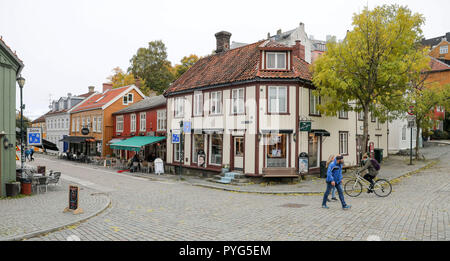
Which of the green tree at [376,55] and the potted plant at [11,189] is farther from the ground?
the green tree at [376,55]

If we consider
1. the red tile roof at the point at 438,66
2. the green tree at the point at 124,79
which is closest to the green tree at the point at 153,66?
the green tree at the point at 124,79

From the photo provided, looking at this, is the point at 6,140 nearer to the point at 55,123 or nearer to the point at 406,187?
the point at 406,187

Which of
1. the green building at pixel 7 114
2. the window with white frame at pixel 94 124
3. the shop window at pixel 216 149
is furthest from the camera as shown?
the window with white frame at pixel 94 124

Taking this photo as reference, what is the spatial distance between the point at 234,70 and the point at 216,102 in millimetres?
2354

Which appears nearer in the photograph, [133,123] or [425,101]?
[425,101]

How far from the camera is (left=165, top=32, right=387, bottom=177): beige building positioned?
1819cm

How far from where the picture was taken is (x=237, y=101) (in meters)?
19.6

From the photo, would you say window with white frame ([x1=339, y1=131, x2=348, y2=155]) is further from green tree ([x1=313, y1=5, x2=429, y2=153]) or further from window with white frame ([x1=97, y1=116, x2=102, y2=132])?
window with white frame ([x1=97, y1=116, x2=102, y2=132])

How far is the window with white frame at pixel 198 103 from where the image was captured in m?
22.1

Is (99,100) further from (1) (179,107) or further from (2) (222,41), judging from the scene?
(2) (222,41)

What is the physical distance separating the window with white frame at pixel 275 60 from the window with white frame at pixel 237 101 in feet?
7.22

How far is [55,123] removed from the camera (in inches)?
1967

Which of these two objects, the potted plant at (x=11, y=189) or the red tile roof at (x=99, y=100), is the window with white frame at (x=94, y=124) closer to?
the red tile roof at (x=99, y=100)

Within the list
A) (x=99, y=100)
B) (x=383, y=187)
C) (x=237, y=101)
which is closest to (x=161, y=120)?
(x=237, y=101)
